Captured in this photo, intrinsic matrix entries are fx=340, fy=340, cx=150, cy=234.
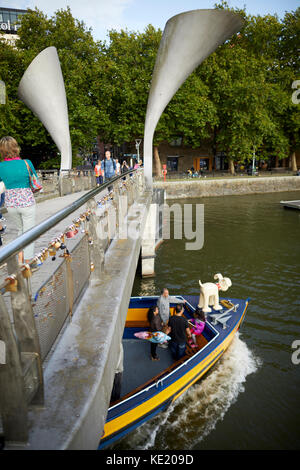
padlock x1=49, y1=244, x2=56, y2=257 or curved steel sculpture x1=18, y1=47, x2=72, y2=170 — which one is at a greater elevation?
curved steel sculpture x1=18, y1=47, x2=72, y2=170

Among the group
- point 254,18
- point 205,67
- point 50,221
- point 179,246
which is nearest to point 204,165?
point 205,67

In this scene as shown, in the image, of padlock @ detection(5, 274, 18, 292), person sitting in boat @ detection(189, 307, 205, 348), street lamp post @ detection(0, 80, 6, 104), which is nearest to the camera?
padlock @ detection(5, 274, 18, 292)

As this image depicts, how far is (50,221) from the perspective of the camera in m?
2.31

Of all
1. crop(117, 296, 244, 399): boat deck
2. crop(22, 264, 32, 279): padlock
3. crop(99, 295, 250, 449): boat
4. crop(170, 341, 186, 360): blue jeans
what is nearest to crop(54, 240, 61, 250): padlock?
crop(22, 264, 32, 279): padlock

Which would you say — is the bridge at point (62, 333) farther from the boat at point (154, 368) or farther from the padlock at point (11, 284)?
the boat at point (154, 368)

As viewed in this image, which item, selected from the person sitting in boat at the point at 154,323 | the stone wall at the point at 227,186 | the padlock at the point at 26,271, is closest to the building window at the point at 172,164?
the stone wall at the point at 227,186

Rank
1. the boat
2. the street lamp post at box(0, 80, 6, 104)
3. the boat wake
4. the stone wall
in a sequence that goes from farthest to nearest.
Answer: the stone wall, the street lamp post at box(0, 80, 6, 104), the boat wake, the boat

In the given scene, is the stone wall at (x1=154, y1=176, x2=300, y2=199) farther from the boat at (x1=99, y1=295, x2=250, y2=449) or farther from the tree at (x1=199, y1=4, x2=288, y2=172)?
the boat at (x1=99, y1=295, x2=250, y2=449)

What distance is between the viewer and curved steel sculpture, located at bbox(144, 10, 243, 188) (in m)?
15.9

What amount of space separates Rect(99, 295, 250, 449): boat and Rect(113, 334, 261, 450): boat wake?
42cm

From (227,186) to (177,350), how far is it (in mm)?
34758

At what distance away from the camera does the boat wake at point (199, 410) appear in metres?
7.38

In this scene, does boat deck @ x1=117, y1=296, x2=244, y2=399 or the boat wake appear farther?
boat deck @ x1=117, y1=296, x2=244, y2=399

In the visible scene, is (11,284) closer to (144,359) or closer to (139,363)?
(139,363)
